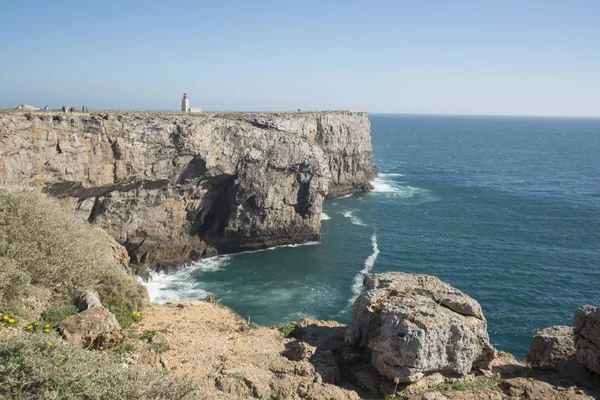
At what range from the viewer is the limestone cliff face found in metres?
38.8

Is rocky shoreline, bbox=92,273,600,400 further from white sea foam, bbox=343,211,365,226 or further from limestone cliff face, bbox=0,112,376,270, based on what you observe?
white sea foam, bbox=343,211,365,226

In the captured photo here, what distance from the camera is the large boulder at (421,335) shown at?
15.2m

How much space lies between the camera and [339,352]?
58.6 feet

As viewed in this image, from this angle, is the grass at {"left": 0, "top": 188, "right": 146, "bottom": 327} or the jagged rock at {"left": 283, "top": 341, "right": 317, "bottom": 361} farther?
the jagged rock at {"left": 283, "top": 341, "right": 317, "bottom": 361}

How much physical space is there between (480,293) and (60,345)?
35.2 metres

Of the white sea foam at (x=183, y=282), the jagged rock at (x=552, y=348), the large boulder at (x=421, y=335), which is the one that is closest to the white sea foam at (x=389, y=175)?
the white sea foam at (x=183, y=282)

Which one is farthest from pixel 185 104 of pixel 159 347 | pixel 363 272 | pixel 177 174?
pixel 159 347

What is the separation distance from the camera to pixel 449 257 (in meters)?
47.3

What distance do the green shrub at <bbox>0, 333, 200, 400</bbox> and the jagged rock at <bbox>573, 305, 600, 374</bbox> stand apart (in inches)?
527

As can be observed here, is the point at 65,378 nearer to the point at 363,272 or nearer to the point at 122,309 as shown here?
the point at 122,309

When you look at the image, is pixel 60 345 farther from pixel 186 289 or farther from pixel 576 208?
pixel 576 208

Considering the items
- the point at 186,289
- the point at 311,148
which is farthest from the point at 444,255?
the point at 186,289

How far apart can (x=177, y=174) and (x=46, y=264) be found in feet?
95.6

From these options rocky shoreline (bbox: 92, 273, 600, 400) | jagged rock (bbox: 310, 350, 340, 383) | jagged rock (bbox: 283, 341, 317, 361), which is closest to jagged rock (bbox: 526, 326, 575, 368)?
rocky shoreline (bbox: 92, 273, 600, 400)
